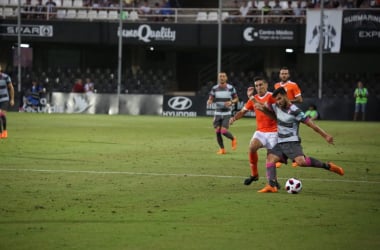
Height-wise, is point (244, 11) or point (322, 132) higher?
point (244, 11)

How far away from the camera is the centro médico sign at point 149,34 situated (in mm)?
47125

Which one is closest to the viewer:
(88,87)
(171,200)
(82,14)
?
(171,200)

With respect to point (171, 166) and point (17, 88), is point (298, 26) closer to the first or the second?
point (17, 88)

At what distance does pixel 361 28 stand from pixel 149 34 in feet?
39.6

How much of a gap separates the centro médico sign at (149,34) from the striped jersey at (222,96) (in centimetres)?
2451

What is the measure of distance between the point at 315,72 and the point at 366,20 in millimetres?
7046

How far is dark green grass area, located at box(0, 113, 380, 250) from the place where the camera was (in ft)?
29.5

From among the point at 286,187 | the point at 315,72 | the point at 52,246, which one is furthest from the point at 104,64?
the point at 52,246

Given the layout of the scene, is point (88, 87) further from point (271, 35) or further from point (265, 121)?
point (265, 121)

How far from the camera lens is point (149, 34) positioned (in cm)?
4716

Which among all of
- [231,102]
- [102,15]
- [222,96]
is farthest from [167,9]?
[231,102]

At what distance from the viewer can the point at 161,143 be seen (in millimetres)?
24141

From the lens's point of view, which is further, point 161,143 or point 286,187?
point 161,143

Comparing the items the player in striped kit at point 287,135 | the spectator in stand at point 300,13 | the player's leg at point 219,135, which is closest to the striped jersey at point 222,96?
the player's leg at point 219,135
